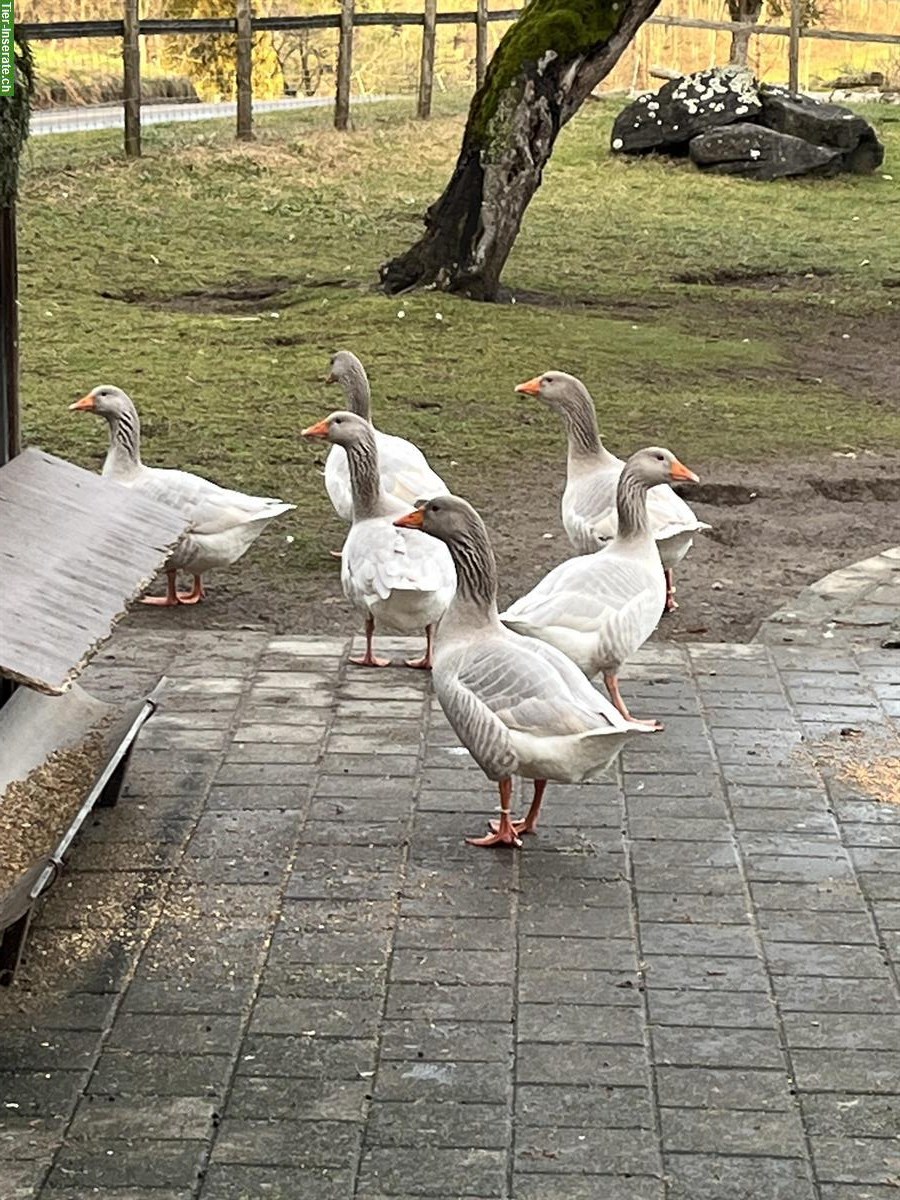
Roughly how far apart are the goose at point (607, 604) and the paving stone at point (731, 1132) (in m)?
2.43

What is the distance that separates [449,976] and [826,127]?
20211 millimetres

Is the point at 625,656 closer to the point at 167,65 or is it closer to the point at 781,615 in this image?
the point at 781,615

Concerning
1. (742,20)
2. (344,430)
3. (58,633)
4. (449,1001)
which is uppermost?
(58,633)

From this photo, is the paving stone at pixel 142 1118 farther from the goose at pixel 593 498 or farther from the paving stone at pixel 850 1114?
the goose at pixel 593 498

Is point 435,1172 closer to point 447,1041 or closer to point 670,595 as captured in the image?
point 447,1041

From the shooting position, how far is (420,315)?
45.4 feet

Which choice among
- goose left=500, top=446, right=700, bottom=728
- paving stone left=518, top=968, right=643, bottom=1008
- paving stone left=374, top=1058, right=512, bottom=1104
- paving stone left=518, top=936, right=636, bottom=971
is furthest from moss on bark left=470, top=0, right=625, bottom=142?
paving stone left=374, top=1058, right=512, bottom=1104

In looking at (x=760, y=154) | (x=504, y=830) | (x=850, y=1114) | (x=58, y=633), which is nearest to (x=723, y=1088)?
(x=850, y=1114)

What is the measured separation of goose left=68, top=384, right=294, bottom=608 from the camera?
795 centimetres

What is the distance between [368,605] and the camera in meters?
7.13

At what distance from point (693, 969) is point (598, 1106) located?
0.77 meters

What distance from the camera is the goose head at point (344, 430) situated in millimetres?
7719

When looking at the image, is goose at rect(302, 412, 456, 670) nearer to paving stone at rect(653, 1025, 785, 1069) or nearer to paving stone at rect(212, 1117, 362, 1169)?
paving stone at rect(653, 1025, 785, 1069)

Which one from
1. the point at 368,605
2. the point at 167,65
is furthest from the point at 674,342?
the point at 167,65
